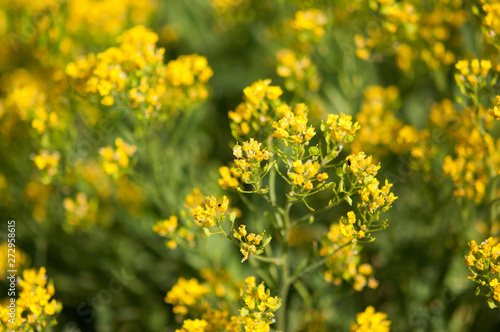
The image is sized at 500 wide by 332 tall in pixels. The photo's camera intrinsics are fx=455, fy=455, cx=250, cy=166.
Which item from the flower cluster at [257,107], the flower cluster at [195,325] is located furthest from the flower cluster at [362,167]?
the flower cluster at [195,325]

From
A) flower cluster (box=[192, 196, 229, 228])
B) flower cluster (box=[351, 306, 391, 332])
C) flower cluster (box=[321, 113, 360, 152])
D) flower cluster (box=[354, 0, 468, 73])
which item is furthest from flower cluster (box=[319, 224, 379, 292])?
flower cluster (box=[354, 0, 468, 73])

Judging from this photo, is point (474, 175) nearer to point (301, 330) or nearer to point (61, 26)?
point (301, 330)

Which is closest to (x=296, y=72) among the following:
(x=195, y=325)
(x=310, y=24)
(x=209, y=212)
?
(x=310, y=24)

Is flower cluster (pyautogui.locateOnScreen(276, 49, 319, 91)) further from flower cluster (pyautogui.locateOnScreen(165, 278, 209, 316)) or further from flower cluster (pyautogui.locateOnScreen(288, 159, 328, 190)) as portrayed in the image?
flower cluster (pyautogui.locateOnScreen(165, 278, 209, 316))

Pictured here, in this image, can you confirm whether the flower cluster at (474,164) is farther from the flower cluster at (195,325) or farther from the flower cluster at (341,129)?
the flower cluster at (195,325)

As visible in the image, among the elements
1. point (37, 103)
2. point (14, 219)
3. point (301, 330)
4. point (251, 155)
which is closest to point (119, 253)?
point (14, 219)

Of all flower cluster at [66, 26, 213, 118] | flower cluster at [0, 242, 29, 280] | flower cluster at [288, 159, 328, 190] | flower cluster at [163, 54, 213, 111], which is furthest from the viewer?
flower cluster at [0, 242, 29, 280]

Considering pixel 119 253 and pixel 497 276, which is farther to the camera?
pixel 119 253

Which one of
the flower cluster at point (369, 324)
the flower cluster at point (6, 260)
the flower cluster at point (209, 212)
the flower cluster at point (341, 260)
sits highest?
the flower cluster at point (209, 212)
